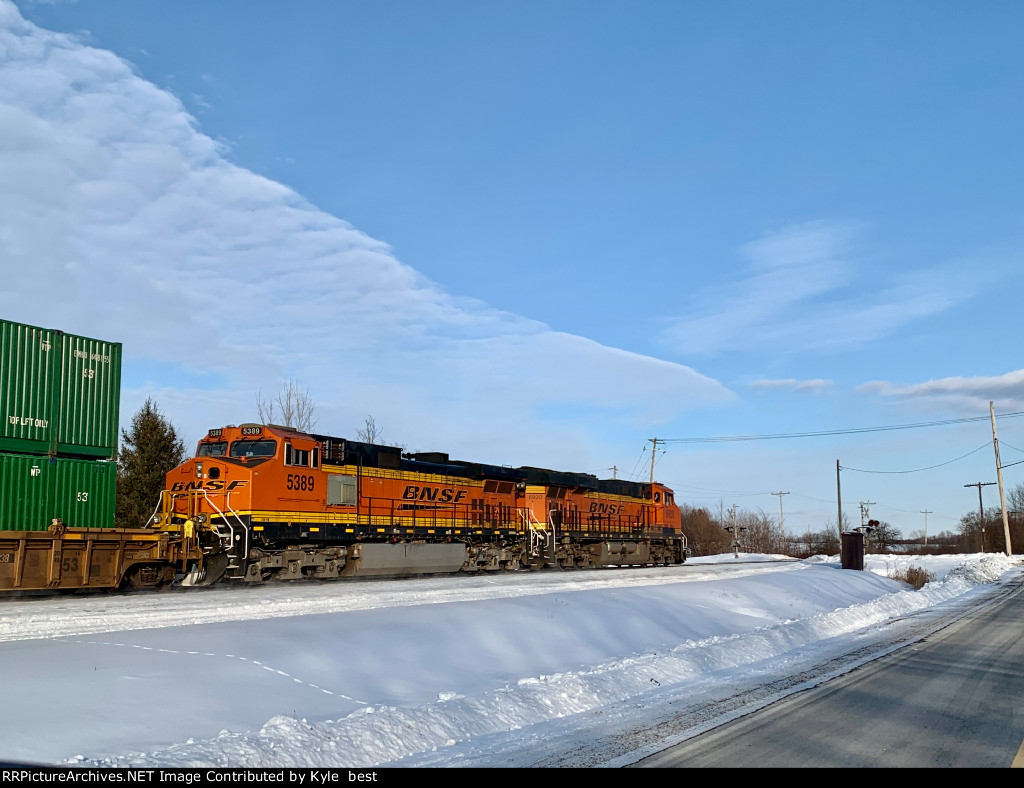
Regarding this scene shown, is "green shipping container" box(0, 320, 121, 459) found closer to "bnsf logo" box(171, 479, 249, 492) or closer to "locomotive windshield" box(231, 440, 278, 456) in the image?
"bnsf logo" box(171, 479, 249, 492)

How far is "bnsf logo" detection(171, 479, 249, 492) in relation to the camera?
19.2m

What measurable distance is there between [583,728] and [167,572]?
1300 centimetres

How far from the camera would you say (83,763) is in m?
5.54

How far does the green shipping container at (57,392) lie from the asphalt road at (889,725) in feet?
50.4

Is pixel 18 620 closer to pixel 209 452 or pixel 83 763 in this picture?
pixel 83 763

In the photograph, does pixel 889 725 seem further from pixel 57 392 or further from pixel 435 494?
pixel 435 494

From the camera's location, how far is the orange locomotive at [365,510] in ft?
62.7

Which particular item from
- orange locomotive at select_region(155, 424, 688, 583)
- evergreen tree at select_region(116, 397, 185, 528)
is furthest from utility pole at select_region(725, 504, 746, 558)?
evergreen tree at select_region(116, 397, 185, 528)

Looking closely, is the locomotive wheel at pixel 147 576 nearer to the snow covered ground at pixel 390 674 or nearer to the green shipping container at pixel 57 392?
the snow covered ground at pixel 390 674

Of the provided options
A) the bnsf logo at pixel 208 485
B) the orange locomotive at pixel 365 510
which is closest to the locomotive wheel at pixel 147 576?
the orange locomotive at pixel 365 510

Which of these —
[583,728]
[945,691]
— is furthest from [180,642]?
[945,691]

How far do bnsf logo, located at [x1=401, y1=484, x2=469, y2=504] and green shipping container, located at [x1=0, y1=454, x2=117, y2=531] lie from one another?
8535 mm

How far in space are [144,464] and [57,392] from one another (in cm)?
1596

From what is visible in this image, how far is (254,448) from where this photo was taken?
66.0ft
